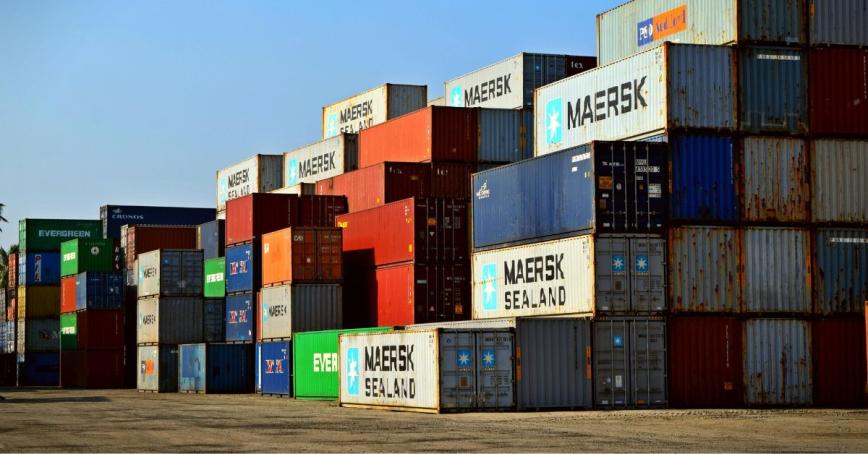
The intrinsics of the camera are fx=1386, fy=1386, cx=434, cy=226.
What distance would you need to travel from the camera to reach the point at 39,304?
9225 centimetres

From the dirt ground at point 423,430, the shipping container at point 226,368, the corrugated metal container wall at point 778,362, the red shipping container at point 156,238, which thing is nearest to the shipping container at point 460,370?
the dirt ground at point 423,430

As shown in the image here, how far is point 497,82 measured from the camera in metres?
64.0

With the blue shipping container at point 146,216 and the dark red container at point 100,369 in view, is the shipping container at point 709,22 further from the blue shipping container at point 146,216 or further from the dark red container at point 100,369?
the blue shipping container at point 146,216

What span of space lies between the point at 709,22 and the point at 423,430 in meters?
17.8

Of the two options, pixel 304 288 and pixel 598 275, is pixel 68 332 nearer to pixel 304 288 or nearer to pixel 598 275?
pixel 304 288

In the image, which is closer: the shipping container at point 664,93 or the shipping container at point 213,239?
the shipping container at point 664,93

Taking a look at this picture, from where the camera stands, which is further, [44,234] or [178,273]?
[44,234]

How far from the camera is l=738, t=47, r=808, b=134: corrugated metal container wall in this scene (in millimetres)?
42188

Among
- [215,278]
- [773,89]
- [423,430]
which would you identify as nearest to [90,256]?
[215,278]

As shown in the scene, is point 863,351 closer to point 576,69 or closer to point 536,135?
point 536,135

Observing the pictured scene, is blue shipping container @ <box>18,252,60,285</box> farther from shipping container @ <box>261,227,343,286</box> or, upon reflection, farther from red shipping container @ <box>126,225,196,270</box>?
shipping container @ <box>261,227,343,286</box>

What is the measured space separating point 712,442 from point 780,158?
1660 centimetres

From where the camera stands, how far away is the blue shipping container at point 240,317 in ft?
209

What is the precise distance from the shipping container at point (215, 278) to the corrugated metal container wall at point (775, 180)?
31.5 meters
